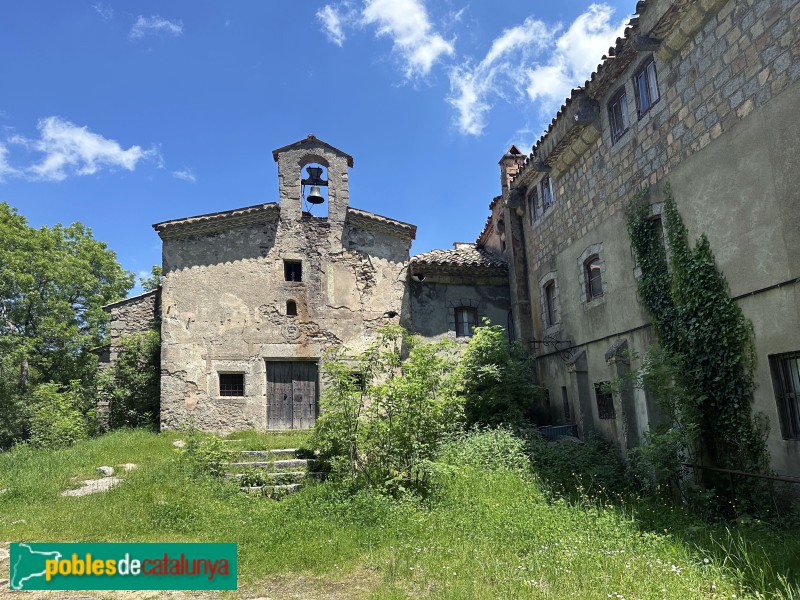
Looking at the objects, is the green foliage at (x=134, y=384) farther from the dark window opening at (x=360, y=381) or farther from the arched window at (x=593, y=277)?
the arched window at (x=593, y=277)

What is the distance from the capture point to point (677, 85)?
8.46 meters

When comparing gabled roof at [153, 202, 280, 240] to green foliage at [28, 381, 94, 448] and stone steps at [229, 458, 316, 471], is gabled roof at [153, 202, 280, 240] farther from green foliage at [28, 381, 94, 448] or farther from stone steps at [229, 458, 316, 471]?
stone steps at [229, 458, 316, 471]

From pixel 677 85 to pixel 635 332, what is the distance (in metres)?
4.31

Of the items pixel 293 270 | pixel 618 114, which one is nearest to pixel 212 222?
pixel 293 270

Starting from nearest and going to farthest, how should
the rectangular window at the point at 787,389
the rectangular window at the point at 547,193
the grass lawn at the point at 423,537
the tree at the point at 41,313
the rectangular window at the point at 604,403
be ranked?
1. the grass lawn at the point at 423,537
2. the rectangular window at the point at 787,389
3. the rectangular window at the point at 604,403
4. the rectangular window at the point at 547,193
5. the tree at the point at 41,313

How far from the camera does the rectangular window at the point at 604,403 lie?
34.7ft

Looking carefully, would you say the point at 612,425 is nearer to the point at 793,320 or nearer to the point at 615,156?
the point at 793,320

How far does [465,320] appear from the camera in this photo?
15562 millimetres

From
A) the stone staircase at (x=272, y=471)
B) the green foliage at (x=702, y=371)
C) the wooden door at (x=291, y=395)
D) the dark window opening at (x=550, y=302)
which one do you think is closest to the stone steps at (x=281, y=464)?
the stone staircase at (x=272, y=471)

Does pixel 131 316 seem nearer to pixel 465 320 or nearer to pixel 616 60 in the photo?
pixel 465 320

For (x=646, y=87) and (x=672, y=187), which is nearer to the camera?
(x=672, y=187)

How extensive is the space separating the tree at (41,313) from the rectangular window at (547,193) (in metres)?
16.7

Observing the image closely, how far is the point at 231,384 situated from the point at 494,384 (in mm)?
7027

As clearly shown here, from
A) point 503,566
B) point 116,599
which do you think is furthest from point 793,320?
point 116,599
